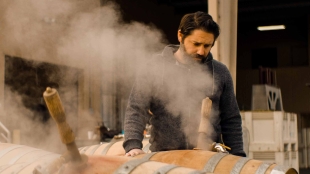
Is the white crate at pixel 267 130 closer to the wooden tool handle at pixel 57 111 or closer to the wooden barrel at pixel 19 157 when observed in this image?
the wooden barrel at pixel 19 157

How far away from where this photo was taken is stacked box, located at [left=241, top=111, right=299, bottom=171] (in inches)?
251

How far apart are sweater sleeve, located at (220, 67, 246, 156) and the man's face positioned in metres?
0.25

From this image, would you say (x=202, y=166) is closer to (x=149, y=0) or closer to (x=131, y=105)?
(x=131, y=105)

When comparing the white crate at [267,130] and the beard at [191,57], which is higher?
the beard at [191,57]

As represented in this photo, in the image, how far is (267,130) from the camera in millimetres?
6496

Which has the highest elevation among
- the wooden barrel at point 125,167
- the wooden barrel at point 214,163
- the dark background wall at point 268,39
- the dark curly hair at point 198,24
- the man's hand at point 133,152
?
the dark background wall at point 268,39

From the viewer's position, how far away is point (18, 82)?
8.56 meters

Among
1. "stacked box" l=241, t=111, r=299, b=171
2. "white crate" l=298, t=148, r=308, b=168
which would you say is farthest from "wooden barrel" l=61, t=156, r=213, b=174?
"white crate" l=298, t=148, r=308, b=168

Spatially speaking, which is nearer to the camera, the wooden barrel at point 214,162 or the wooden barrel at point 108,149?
the wooden barrel at point 214,162

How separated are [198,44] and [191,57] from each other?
2.7 inches

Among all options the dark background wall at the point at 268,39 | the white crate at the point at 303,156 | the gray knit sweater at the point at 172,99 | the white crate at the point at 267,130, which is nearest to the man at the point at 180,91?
the gray knit sweater at the point at 172,99

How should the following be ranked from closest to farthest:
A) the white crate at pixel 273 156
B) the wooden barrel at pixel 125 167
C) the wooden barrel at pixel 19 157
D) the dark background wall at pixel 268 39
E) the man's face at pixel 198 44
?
the wooden barrel at pixel 125 167 → the wooden barrel at pixel 19 157 → the man's face at pixel 198 44 → the white crate at pixel 273 156 → the dark background wall at pixel 268 39

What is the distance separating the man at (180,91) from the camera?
2234 millimetres

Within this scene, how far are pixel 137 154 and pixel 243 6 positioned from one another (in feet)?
43.6
